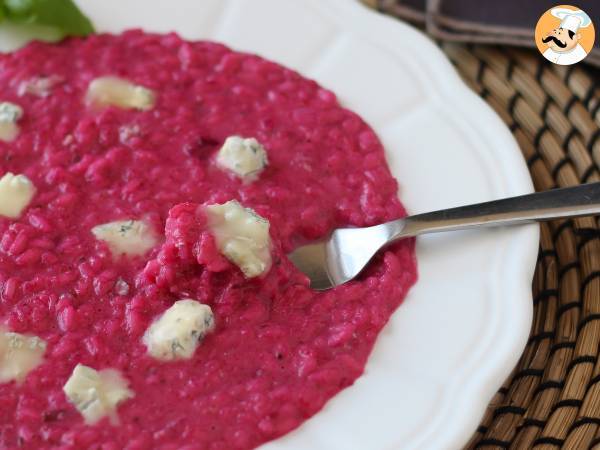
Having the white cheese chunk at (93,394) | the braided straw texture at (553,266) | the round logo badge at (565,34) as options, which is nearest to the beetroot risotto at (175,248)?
the white cheese chunk at (93,394)

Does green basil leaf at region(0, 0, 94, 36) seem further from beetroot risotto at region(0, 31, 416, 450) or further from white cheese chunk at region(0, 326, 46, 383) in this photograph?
white cheese chunk at region(0, 326, 46, 383)

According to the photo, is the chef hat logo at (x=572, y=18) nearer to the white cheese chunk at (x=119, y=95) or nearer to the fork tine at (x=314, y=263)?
the fork tine at (x=314, y=263)

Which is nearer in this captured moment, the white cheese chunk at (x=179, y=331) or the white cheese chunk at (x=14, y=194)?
the white cheese chunk at (x=179, y=331)

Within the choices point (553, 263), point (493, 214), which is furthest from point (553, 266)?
point (493, 214)

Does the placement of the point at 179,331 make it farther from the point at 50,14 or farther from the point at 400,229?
the point at 50,14

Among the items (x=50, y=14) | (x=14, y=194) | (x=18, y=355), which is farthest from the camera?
(x=50, y=14)

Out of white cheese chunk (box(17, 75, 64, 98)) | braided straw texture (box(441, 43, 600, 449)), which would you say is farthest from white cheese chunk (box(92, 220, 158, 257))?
braided straw texture (box(441, 43, 600, 449))

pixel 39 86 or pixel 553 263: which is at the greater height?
pixel 553 263
